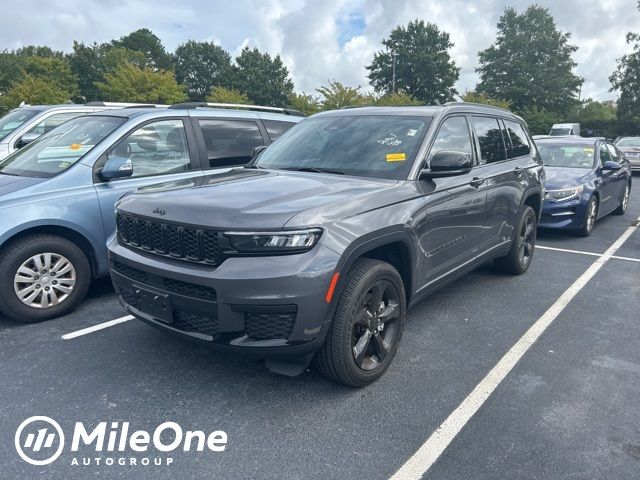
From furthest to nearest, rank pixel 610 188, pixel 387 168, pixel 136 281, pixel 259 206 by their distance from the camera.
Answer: pixel 610 188 < pixel 387 168 < pixel 136 281 < pixel 259 206

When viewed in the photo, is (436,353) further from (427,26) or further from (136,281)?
(427,26)

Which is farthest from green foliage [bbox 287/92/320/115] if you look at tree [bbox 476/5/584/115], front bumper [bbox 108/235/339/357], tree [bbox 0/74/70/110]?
tree [bbox 476/5/584/115]

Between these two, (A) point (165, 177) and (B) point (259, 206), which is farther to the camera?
(A) point (165, 177)

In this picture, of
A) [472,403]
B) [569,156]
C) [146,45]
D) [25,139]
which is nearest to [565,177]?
[569,156]

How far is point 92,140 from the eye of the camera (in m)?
4.80

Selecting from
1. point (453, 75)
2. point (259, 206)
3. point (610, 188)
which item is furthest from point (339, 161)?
point (453, 75)

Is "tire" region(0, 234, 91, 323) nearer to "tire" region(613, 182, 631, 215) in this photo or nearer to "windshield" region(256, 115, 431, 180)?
Result: "windshield" region(256, 115, 431, 180)

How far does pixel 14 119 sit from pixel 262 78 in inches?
2237

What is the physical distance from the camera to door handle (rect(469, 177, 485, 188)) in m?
4.31

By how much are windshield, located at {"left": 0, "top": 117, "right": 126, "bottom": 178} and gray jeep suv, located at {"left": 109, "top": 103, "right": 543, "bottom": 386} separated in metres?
1.57

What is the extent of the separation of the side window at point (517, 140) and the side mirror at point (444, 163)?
6.59ft

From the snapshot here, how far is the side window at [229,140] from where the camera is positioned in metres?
5.53

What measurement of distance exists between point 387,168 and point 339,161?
41cm

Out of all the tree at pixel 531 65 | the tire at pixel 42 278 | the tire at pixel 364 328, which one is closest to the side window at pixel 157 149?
the tire at pixel 42 278
